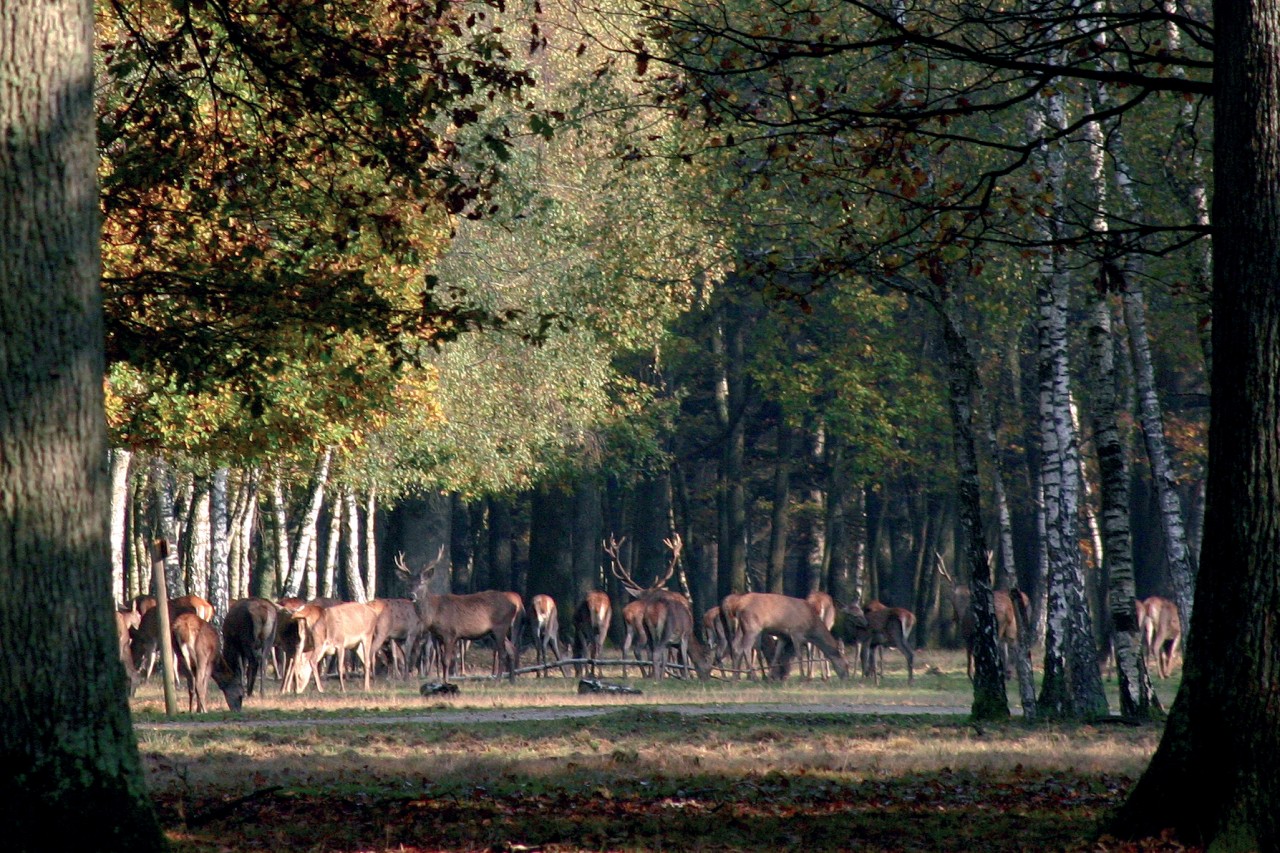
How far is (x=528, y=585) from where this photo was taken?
40.6 meters

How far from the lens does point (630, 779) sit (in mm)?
11188

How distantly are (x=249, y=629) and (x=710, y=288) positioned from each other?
11397mm

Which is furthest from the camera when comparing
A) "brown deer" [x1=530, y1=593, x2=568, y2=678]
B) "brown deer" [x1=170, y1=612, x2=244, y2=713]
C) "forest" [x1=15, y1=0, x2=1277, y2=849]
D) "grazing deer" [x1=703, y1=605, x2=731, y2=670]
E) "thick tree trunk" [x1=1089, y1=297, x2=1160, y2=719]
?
"brown deer" [x1=530, y1=593, x2=568, y2=678]

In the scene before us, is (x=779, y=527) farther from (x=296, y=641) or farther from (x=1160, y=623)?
(x=296, y=641)

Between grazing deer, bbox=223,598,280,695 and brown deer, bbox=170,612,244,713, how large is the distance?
102cm

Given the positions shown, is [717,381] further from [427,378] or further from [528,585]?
[427,378]

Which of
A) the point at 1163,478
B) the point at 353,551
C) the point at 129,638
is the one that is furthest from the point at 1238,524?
A: the point at 353,551

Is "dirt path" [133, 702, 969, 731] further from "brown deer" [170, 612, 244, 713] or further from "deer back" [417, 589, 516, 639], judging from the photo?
"deer back" [417, 589, 516, 639]

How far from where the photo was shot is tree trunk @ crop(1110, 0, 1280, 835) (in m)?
7.39

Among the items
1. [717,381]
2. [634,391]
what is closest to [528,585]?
[634,391]

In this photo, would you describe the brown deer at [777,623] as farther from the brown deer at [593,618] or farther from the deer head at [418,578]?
the deer head at [418,578]

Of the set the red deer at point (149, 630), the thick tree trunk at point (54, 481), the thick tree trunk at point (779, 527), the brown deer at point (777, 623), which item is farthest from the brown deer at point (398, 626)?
the thick tree trunk at point (54, 481)

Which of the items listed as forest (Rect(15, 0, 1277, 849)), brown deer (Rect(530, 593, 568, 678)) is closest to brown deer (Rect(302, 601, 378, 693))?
forest (Rect(15, 0, 1277, 849))

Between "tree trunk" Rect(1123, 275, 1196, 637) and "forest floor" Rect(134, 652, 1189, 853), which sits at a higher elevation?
"tree trunk" Rect(1123, 275, 1196, 637)
